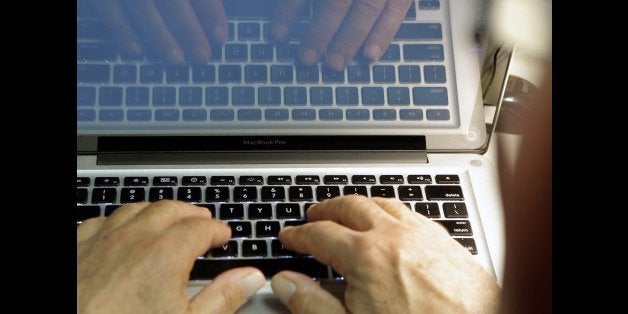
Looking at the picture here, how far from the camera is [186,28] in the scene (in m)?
0.64

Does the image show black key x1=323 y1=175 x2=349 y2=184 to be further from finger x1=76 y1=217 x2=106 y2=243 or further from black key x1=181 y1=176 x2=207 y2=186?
finger x1=76 y1=217 x2=106 y2=243

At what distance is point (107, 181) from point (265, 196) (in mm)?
183

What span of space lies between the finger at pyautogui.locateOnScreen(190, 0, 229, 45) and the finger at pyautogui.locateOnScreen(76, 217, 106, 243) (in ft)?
0.81

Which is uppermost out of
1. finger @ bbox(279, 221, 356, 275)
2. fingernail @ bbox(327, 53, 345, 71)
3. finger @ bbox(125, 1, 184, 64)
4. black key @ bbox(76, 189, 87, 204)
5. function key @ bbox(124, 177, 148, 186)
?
finger @ bbox(125, 1, 184, 64)

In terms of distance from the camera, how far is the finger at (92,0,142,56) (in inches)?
24.7

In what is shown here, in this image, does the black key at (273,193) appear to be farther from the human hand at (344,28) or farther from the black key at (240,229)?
the human hand at (344,28)

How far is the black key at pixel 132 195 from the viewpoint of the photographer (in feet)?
2.00

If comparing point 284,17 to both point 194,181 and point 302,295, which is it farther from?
point 302,295

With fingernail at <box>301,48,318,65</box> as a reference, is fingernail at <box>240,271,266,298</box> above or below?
below

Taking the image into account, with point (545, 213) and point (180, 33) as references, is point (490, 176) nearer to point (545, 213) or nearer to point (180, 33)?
point (545, 213)

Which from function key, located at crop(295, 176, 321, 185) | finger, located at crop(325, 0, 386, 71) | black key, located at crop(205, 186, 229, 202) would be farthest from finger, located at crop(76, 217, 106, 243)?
finger, located at crop(325, 0, 386, 71)

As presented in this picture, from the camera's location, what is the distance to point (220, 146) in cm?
66
